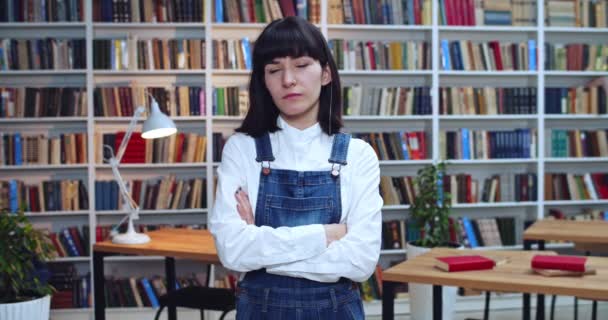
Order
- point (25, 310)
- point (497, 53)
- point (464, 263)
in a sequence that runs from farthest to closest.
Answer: point (497, 53), point (25, 310), point (464, 263)

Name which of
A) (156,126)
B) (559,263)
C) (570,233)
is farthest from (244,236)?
(570,233)

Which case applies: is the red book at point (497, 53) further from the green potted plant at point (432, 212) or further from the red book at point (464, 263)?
the red book at point (464, 263)

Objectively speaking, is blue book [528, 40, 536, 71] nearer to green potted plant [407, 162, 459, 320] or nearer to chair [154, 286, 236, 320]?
green potted plant [407, 162, 459, 320]

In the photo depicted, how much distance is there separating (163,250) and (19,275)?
669 mm

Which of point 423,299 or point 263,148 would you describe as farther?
point 423,299

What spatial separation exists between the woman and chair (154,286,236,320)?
1.43 m

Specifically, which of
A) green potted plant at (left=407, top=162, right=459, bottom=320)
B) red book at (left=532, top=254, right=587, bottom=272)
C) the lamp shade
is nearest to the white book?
green potted plant at (left=407, top=162, right=459, bottom=320)

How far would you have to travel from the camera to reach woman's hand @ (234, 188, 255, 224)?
1.73m

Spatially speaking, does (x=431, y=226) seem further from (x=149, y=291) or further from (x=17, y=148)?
(x=17, y=148)

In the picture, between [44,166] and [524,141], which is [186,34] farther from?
[524,141]

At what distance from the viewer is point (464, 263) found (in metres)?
2.56

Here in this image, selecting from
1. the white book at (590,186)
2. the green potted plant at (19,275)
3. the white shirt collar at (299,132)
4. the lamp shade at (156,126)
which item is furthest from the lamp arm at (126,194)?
the white book at (590,186)

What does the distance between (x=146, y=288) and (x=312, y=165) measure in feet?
12.2

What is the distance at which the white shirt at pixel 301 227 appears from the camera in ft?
5.40
